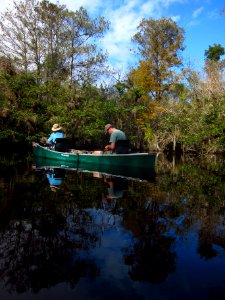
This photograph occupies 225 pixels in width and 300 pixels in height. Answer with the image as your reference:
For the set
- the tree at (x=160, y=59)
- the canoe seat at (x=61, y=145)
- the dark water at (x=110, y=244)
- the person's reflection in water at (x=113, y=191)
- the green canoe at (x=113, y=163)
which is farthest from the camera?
the tree at (x=160, y=59)

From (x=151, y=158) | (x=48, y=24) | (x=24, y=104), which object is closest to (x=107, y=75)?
(x=48, y=24)

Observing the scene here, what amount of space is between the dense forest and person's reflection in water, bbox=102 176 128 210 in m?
Result: 13.8

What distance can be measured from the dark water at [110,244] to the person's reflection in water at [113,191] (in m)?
0.04

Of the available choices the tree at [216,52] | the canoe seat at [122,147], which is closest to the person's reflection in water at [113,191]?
the canoe seat at [122,147]

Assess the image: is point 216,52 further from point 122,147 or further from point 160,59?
point 122,147

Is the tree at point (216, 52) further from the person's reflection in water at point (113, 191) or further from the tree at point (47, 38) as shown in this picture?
the person's reflection in water at point (113, 191)

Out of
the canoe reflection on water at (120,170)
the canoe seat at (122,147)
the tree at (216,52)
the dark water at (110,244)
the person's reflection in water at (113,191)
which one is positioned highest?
the tree at (216,52)

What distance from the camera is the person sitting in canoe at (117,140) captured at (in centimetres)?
1299

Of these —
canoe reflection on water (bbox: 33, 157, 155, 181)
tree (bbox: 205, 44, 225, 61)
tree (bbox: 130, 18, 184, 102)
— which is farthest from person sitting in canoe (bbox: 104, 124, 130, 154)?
tree (bbox: 205, 44, 225, 61)

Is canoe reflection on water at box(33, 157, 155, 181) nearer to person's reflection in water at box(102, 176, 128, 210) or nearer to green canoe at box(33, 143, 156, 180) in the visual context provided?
green canoe at box(33, 143, 156, 180)

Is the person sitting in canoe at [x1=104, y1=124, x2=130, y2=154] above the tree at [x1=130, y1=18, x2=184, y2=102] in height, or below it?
below

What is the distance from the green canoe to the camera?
516 inches

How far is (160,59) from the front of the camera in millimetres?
33406

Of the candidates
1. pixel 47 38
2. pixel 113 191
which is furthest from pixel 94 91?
pixel 113 191
